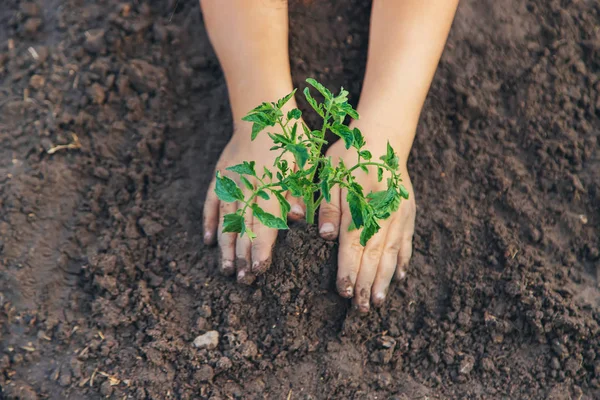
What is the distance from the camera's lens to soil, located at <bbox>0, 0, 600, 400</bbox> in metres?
2.08

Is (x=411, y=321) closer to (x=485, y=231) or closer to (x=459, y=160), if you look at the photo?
(x=485, y=231)

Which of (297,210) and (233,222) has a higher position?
(233,222)

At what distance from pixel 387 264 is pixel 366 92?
61 centimetres

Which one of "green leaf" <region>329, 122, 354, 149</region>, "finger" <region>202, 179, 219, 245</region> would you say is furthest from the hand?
"green leaf" <region>329, 122, 354, 149</region>

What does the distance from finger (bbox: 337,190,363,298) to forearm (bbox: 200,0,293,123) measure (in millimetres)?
562

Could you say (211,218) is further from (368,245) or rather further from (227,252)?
(368,245)

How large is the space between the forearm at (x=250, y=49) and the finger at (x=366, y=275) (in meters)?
0.61

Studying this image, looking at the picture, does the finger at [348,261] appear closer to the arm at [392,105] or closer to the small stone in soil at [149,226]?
the arm at [392,105]

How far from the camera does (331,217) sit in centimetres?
211

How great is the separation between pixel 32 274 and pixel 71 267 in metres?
0.13

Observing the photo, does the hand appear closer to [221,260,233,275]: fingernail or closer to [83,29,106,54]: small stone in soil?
[221,260,233,275]: fingernail

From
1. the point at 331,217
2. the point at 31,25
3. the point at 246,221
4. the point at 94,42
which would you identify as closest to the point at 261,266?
the point at 246,221

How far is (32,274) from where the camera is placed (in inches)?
87.5

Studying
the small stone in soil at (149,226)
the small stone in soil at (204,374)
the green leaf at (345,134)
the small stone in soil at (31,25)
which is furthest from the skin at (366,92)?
the small stone in soil at (31,25)
